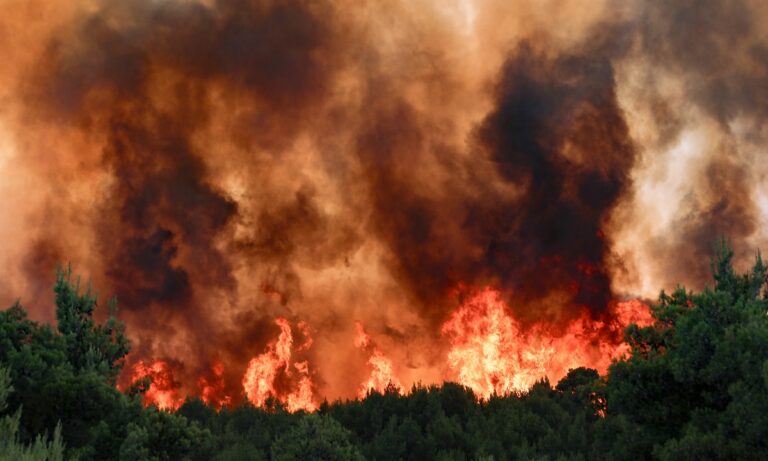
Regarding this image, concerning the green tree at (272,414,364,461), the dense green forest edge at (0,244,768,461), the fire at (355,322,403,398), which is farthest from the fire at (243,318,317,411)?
the green tree at (272,414,364,461)

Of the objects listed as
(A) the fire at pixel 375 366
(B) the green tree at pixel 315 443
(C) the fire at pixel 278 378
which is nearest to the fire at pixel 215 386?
(C) the fire at pixel 278 378

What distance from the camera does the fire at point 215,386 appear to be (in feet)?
335

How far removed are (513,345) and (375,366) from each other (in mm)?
19164

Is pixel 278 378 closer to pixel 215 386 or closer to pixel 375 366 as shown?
pixel 215 386

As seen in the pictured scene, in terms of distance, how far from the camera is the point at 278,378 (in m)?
103

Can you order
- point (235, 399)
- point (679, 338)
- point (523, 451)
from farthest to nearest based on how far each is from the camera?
point (235, 399), point (523, 451), point (679, 338)

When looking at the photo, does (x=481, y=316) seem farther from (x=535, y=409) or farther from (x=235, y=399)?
(x=535, y=409)

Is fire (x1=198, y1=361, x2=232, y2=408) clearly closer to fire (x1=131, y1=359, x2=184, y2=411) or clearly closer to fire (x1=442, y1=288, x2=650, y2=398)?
fire (x1=131, y1=359, x2=184, y2=411)

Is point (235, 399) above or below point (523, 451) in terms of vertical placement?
above

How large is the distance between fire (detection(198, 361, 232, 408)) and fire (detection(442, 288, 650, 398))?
30.8 metres

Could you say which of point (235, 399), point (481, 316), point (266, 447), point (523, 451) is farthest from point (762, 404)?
point (235, 399)

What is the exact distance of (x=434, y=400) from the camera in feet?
184

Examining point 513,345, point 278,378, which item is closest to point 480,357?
point 513,345

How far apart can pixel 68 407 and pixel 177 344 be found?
76536 millimetres
